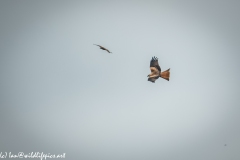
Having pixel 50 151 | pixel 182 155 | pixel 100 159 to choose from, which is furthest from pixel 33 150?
pixel 182 155

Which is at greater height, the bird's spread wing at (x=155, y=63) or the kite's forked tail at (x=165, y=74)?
the bird's spread wing at (x=155, y=63)

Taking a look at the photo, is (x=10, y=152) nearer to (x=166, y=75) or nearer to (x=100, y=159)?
(x=100, y=159)

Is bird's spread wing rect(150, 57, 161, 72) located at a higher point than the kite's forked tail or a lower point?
higher

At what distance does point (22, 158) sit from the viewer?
20.5 meters

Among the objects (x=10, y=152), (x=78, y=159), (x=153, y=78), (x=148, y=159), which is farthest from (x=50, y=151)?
(x=153, y=78)

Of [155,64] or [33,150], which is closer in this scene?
[155,64]

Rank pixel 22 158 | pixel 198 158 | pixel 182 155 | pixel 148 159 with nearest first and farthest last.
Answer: pixel 22 158, pixel 198 158, pixel 182 155, pixel 148 159

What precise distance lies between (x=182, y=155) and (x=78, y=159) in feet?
38.7

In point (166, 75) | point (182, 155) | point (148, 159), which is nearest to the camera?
point (166, 75)

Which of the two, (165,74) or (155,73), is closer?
(165,74)

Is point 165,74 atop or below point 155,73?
below

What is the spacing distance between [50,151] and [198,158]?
17.0m

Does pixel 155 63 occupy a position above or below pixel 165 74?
above

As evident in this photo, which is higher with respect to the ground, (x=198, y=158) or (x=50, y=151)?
(x=50, y=151)
